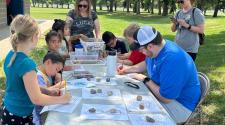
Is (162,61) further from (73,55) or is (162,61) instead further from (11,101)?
(73,55)

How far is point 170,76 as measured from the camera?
3678mm

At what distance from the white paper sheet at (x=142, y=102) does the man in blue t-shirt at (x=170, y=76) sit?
276mm

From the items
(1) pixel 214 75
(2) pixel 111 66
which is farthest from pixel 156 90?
(1) pixel 214 75

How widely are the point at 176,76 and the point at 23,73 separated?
142 centimetres

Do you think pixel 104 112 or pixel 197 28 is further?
pixel 197 28

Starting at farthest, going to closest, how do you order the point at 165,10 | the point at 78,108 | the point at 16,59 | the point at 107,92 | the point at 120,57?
the point at 165,10 → the point at 120,57 → the point at 107,92 → the point at 78,108 → the point at 16,59

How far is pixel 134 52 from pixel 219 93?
8.09 ft

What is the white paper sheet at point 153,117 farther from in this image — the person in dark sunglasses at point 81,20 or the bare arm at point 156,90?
the person in dark sunglasses at point 81,20

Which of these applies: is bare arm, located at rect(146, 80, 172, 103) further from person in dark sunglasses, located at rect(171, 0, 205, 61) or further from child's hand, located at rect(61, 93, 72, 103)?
person in dark sunglasses, located at rect(171, 0, 205, 61)

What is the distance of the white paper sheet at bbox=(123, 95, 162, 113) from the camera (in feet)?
10.4

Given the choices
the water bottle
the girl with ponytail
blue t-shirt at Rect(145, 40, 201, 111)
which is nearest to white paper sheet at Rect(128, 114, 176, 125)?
the girl with ponytail

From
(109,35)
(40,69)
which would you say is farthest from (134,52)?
(40,69)

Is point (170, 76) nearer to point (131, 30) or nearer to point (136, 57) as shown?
point (131, 30)

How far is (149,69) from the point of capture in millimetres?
4293
